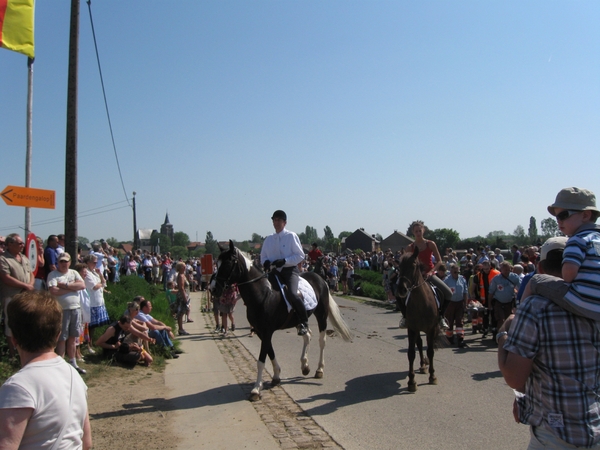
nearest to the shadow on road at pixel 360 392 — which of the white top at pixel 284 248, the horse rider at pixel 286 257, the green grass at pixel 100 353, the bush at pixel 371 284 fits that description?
the horse rider at pixel 286 257

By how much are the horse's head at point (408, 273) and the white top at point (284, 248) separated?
1.63 m

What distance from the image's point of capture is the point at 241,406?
6922 mm

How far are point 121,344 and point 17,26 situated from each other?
20.8 ft

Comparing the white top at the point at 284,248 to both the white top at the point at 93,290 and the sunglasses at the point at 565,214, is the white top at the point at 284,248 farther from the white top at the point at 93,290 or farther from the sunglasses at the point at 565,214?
the sunglasses at the point at 565,214

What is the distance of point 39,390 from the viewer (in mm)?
2387

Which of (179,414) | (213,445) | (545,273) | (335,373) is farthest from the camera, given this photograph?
(335,373)

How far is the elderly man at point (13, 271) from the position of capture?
7.89 m

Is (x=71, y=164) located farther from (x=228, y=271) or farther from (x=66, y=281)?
(x=228, y=271)

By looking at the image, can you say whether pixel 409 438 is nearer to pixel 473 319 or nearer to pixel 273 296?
pixel 273 296

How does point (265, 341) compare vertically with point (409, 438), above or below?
above

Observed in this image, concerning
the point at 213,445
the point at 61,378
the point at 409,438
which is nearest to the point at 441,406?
the point at 409,438

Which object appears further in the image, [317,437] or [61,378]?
[317,437]

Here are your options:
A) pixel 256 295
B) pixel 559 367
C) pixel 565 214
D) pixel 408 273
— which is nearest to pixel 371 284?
pixel 408 273

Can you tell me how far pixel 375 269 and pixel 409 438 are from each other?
87.5 feet
